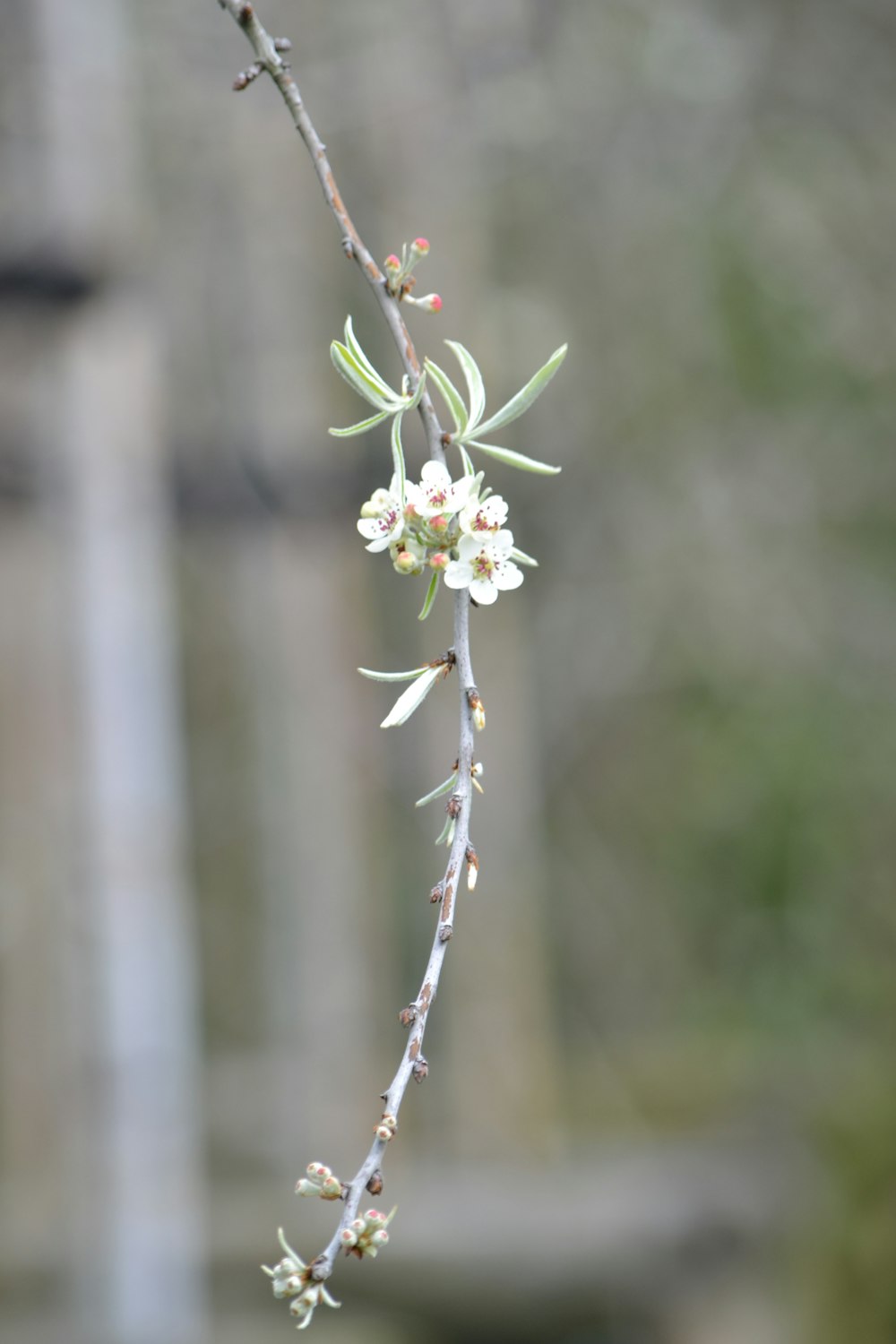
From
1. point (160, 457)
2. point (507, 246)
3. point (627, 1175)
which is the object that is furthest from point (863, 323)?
point (627, 1175)

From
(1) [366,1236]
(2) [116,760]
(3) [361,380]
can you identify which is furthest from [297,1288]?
(2) [116,760]

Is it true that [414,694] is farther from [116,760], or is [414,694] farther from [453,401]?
[116,760]

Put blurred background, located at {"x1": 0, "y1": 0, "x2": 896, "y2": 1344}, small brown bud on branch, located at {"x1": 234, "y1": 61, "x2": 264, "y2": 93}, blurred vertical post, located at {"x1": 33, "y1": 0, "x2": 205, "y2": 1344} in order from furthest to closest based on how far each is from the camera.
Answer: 1. blurred background, located at {"x1": 0, "y1": 0, "x2": 896, "y2": 1344}
2. blurred vertical post, located at {"x1": 33, "y1": 0, "x2": 205, "y2": 1344}
3. small brown bud on branch, located at {"x1": 234, "y1": 61, "x2": 264, "y2": 93}

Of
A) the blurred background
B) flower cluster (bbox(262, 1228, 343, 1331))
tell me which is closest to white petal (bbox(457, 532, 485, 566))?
flower cluster (bbox(262, 1228, 343, 1331))

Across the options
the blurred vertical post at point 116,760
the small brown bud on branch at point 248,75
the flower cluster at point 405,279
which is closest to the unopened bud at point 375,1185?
the flower cluster at point 405,279

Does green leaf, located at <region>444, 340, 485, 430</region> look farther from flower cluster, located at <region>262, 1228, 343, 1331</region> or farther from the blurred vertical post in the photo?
the blurred vertical post

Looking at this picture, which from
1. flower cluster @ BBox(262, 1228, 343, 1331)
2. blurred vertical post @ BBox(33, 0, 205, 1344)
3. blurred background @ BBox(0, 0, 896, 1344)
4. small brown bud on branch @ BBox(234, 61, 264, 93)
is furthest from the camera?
blurred background @ BBox(0, 0, 896, 1344)
